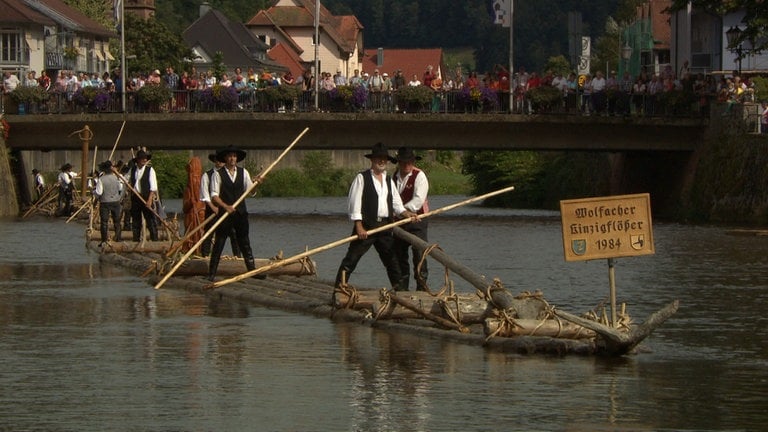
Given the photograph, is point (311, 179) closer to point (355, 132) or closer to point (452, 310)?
point (355, 132)

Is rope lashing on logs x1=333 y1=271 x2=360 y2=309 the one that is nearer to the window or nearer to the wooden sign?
the wooden sign

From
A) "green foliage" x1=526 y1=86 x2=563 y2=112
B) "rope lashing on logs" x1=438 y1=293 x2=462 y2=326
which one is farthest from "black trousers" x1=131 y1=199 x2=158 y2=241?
"green foliage" x1=526 y1=86 x2=563 y2=112

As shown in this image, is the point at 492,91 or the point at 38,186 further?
the point at 38,186

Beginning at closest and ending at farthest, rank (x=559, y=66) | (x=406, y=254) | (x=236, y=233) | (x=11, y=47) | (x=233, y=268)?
(x=406, y=254), (x=236, y=233), (x=233, y=268), (x=11, y=47), (x=559, y=66)

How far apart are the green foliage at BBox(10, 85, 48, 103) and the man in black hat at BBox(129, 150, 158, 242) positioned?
79.4 ft

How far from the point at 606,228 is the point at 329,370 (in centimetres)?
305

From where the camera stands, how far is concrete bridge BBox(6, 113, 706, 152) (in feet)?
180

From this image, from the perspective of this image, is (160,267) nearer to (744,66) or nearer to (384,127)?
(384,127)

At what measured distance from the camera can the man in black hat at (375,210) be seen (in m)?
20.0

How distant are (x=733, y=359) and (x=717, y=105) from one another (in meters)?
37.1

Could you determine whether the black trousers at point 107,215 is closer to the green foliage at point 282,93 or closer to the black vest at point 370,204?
the black vest at point 370,204

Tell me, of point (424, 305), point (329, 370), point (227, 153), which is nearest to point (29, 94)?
point (227, 153)

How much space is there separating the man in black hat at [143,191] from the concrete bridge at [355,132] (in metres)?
23.0

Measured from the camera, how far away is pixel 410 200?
819 inches
